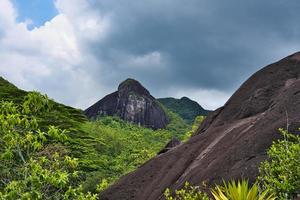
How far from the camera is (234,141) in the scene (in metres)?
15.7

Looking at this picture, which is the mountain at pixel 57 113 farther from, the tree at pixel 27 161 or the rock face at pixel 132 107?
the rock face at pixel 132 107

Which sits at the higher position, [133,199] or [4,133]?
[4,133]

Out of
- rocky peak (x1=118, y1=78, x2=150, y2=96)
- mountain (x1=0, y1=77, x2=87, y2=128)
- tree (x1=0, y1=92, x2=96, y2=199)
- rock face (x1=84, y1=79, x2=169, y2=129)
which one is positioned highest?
rocky peak (x1=118, y1=78, x2=150, y2=96)

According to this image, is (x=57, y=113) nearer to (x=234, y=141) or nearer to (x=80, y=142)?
(x=80, y=142)

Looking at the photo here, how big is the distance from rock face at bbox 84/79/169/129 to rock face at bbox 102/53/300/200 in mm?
112141

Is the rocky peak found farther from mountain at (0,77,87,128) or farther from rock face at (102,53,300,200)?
rock face at (102,53,300,200)

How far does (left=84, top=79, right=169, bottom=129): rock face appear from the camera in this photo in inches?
5320

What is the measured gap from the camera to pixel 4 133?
1102cm

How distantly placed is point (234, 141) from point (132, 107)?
121 meters

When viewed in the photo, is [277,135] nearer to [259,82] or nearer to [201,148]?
[201,148]

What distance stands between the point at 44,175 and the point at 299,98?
351 inches

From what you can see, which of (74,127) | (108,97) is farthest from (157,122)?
(74,127)

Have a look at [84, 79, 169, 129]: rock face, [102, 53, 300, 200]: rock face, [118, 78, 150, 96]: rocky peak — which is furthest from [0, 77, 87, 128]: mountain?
[118, 78, 150, 96]: rocky peak

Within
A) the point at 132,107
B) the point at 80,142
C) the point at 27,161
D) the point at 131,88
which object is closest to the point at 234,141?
the point at 27,161
